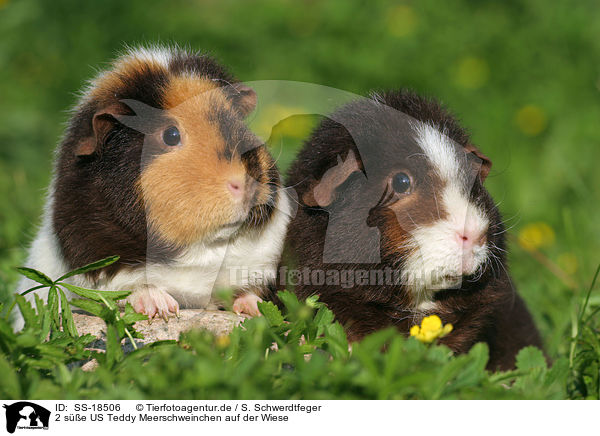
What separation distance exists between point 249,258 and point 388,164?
890mm

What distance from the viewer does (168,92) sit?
147 inches

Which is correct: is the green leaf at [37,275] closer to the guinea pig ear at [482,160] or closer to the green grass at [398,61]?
the guinea pig ear at [482,160]

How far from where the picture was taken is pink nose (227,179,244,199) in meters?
3.56

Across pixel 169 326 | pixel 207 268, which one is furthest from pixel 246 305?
pixel 169 326

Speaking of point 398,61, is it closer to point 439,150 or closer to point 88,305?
point 439,150

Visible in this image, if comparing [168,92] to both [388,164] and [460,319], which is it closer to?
[388,164]

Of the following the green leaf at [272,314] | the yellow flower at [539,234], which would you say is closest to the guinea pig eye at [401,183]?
the green leaf at [272,314]

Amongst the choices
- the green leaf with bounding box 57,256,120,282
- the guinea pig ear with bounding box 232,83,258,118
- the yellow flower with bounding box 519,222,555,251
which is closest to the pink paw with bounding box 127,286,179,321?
the green leaf with bounding box 57,256,120,282

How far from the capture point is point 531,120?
858 cm

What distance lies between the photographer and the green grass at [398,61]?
25.7 ft

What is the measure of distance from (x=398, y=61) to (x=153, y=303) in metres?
6.05

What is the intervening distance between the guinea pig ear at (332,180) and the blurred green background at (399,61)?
12.1ft

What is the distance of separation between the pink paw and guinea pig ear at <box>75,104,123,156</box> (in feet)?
2.49
